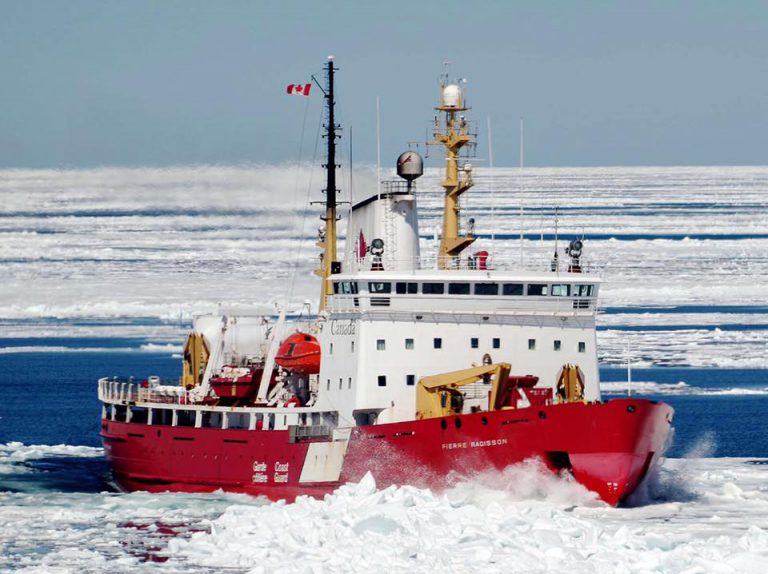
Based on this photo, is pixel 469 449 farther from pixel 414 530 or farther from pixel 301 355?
pixel 301 355

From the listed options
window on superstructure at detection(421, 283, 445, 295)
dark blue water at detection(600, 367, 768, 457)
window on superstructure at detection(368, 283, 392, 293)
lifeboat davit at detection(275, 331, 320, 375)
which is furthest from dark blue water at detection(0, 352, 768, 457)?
window on superstructure at detection(368, 283, 392, 293)

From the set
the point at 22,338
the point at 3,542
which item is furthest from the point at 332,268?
the point at 22,338

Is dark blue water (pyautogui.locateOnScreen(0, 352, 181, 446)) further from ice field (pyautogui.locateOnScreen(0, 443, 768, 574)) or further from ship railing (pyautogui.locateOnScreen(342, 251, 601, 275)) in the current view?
ship railing (pyautogui.locateOnScreen(342, 251, 601, 275))

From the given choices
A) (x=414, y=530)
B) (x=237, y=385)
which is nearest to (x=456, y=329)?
(x=237, y=385)

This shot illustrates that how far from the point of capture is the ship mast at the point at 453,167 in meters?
33.2

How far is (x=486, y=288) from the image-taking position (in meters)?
31.2

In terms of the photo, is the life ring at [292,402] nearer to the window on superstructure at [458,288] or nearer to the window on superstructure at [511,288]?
the window on superstructure at [458,288]

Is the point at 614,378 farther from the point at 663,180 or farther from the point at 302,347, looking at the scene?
the point at 663,180

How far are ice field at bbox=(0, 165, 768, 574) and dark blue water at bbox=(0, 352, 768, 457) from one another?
16 centimetres

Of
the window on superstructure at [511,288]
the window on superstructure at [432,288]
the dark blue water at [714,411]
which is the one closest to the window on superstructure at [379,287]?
the window on superstructure at [432,288]

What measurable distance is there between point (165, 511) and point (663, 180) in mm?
120883

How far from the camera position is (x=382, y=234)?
33.7 meters

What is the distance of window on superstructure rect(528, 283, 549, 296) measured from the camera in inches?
1233

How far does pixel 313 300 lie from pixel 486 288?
3438 centimetres
